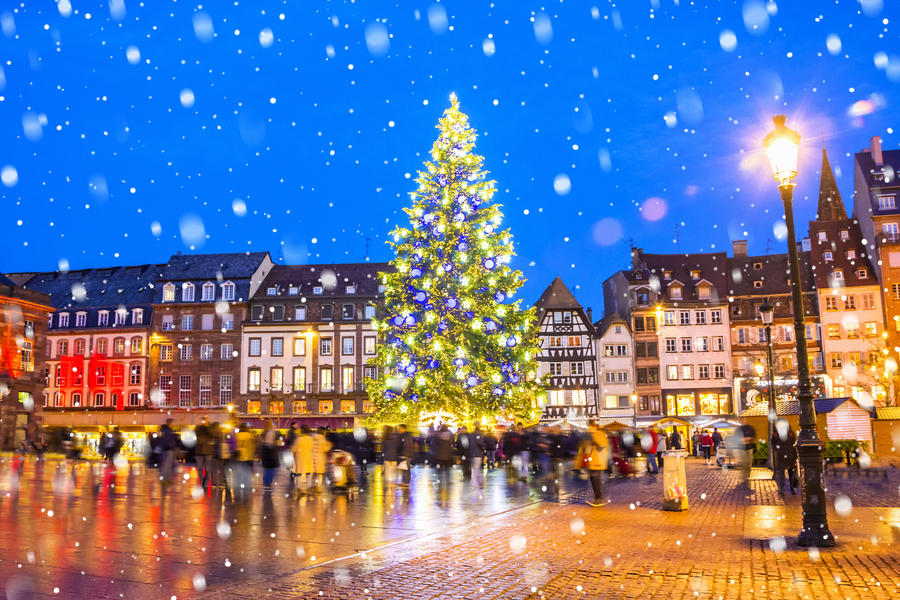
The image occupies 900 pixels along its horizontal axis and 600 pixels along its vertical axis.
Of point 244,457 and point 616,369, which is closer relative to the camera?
point 244,457

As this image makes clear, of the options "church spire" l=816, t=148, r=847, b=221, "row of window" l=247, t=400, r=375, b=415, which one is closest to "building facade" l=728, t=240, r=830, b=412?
"church spire" l=816, t=148, r=847, b=221

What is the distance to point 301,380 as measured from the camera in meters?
68.8

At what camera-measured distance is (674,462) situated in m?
15.7

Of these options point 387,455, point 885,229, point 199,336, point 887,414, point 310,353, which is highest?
point 885,229

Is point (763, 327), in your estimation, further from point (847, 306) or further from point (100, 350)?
point (100, 350)

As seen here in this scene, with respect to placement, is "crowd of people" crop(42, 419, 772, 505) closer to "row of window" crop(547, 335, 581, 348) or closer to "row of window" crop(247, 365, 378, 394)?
"row of window" crop(547, 335, 581, 348)

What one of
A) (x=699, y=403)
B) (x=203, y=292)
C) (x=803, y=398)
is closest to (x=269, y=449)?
(x=803, y=398)

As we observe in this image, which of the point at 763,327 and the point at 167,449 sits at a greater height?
the point at 763,327

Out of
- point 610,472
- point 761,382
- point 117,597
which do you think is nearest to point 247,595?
point 117,597

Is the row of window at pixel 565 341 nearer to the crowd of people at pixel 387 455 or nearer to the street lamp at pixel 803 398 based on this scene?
the crowd of people at pixel 387 455

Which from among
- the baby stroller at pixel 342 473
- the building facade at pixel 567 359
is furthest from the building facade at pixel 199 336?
the baby stroller at pixel 342 473

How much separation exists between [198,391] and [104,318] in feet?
39.8

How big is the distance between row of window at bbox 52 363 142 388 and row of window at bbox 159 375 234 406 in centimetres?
275

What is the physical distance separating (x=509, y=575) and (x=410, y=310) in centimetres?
2318
